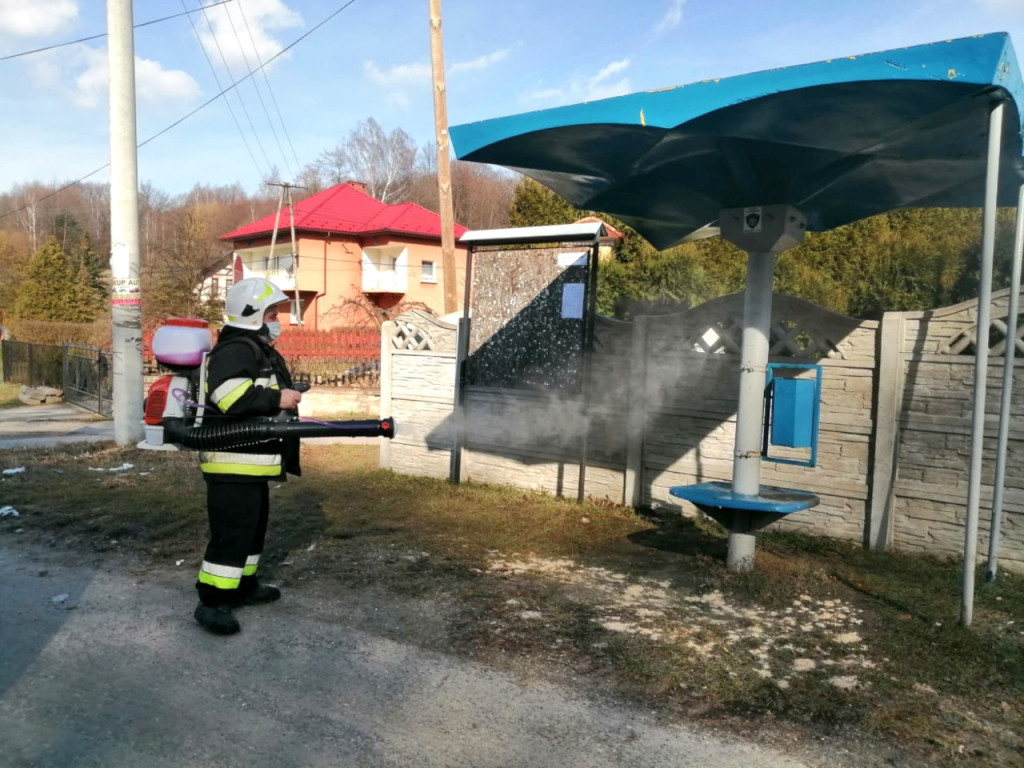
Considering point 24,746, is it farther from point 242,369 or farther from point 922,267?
point 922,267

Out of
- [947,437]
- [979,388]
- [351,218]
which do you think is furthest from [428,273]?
[979,388]

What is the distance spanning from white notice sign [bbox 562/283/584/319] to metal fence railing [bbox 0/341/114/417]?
29.4ft

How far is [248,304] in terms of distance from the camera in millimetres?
4508

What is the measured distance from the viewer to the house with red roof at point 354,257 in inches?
1473

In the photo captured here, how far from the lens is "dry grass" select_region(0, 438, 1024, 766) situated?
11.5 feet

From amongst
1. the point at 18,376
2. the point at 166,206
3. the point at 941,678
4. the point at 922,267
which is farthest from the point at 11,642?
the point at 166,206

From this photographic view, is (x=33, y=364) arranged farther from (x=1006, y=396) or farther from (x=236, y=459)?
(x=1006, y=396)

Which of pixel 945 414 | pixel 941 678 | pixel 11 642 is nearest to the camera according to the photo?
pixel 941 678

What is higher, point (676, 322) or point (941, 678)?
point (676, 322)

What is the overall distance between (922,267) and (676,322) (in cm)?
430

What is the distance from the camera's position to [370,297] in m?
39.5

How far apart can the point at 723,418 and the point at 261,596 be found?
3844 millimetres

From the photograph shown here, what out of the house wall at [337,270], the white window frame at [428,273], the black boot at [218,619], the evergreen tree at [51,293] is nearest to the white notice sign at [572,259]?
the black boot at [218,619]

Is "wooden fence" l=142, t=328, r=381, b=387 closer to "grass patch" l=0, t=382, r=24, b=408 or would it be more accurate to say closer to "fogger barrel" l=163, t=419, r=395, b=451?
"grass patch" l=0, t=382, r=24, b=408
